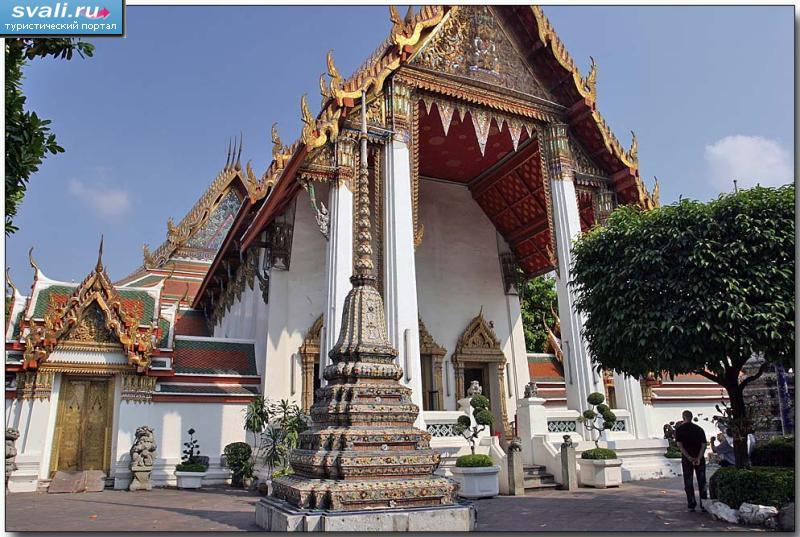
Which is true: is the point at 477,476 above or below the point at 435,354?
below

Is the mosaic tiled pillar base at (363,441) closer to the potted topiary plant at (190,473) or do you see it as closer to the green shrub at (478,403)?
the green shrub at (478,403)

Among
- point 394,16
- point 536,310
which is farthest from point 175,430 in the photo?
point 536,310

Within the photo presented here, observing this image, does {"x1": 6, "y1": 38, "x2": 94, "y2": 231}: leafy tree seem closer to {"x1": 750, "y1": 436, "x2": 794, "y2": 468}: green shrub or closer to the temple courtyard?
the temple courtyard

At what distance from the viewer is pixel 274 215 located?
38.0ft

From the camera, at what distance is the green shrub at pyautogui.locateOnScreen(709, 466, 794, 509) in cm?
486

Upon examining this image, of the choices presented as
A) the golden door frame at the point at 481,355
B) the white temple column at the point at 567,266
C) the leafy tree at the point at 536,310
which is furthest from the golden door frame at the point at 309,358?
the leafy tree at the point at 536,310

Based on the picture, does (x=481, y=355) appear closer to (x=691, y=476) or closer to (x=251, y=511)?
(x=691, y=476)

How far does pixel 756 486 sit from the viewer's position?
497 centimetres

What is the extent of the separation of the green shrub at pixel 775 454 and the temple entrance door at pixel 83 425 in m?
9.21

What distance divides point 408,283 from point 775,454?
518 centimetres

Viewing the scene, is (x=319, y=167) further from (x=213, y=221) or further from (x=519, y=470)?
(x=213, y=221)

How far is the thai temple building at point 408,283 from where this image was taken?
9.47 m

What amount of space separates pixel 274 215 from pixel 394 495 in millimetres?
8164

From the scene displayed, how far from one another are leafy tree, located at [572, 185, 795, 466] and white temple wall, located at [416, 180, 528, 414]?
24.6 ft
